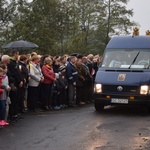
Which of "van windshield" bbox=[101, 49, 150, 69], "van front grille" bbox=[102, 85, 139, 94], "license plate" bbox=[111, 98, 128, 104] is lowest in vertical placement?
Result: "license plate" bbox=[111, 98, 128, 104]

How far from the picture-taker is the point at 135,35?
44.1 feet

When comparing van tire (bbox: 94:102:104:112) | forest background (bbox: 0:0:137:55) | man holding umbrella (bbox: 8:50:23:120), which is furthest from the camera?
forest background (bbox: 0:0:137:55)

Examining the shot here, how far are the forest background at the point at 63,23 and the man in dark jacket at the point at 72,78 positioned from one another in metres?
18.1

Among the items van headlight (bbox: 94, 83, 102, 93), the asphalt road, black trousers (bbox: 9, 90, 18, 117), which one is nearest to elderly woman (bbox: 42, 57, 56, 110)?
the asphalt road

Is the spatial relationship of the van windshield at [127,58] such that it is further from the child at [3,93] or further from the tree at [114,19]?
the tree at [114,19]

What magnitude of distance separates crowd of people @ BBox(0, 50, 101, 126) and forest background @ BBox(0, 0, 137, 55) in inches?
652

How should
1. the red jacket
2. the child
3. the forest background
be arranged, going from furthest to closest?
the forest background → the red jacket → the child

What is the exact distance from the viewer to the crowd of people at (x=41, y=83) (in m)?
10.3

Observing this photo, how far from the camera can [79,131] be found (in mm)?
9281

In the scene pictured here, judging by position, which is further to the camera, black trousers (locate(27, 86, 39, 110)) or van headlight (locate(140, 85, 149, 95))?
black trousers (locate(27, 86, 39, 110))

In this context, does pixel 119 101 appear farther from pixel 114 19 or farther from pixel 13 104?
pixel 114 19

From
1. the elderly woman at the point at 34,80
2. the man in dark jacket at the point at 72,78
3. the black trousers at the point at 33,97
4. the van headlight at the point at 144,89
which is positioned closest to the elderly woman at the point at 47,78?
the elderly woman at the point at 34,80

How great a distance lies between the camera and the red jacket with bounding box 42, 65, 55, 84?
12656mm

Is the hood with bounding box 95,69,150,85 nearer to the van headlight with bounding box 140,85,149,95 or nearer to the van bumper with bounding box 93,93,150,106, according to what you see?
the van headlight with bounding box 140,85,149,95
